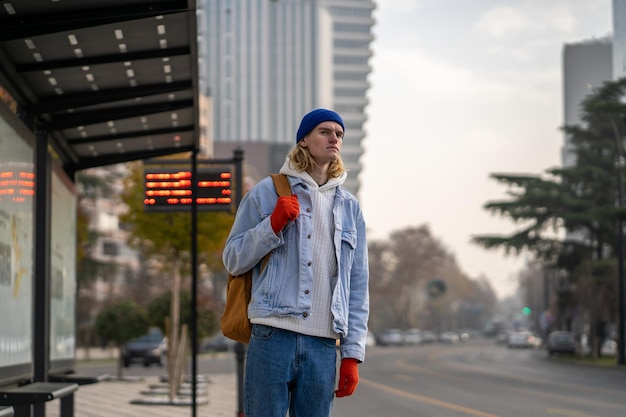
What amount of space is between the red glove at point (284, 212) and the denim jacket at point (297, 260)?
0.10 ft

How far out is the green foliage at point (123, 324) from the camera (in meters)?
32.6

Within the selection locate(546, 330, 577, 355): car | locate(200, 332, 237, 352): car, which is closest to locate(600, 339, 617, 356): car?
locate(546, 330, 577, 355): car

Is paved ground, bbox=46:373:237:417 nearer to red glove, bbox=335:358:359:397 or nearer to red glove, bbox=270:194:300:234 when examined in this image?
red glove, bbox=335:358:359:397

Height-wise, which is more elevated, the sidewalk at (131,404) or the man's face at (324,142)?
the man's face at (324,142)

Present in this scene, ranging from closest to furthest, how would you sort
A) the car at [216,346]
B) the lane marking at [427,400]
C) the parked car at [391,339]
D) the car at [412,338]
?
the lane marking at [427,400] → the car at [216,346] → the parked car at [391,339] → the car at [412,338]

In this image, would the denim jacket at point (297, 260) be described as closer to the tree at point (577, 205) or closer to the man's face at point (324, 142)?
the man's face at point (324, 142)

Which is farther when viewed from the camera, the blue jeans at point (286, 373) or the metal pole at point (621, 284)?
the metal pole at point (621, 284)

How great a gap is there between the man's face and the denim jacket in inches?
5.0

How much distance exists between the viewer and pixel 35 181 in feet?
33.8

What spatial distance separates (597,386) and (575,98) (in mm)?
120616

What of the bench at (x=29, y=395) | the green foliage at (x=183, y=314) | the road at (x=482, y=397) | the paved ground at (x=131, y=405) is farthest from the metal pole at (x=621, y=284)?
the bench at (x=29, y=395)

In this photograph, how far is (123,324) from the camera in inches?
1288

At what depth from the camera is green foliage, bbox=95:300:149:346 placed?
107 feet

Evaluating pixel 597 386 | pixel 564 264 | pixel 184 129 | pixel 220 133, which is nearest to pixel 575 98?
pixel 220 133
